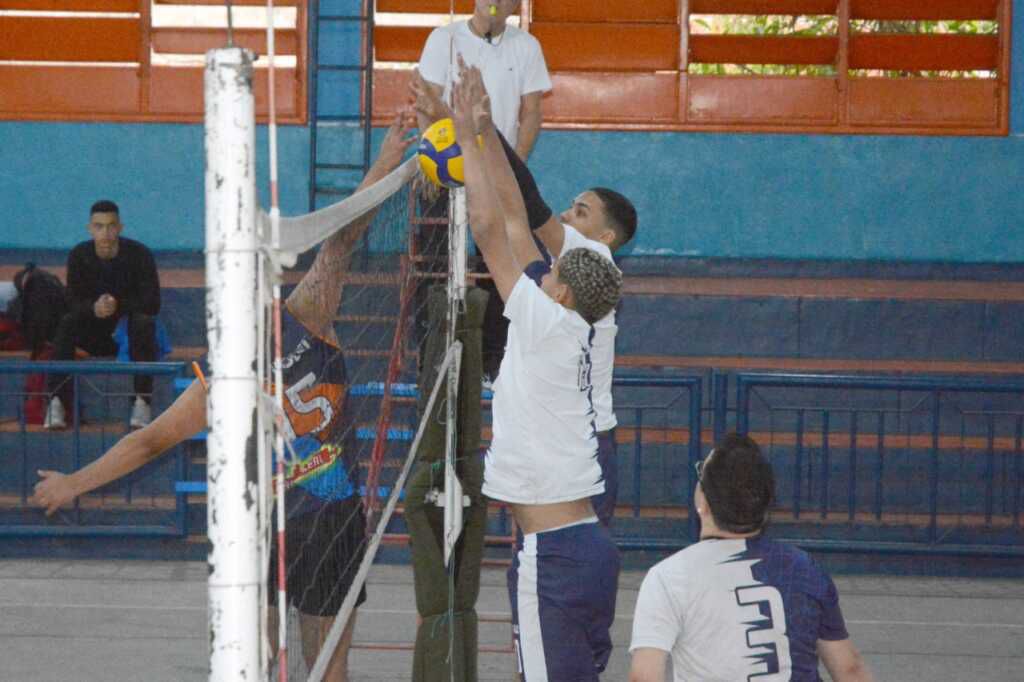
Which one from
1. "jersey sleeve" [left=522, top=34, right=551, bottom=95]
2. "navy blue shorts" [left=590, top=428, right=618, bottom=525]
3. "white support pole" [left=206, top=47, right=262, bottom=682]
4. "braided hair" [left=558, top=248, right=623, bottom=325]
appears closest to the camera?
"white support pole" [left=206, top=47, right=262, bottom=682]

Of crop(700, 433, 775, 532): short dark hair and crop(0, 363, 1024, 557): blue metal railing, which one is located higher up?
crop(700, 433, 775, 532): short dark hair

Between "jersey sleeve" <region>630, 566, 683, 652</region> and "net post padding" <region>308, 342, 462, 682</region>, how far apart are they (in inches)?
31.0

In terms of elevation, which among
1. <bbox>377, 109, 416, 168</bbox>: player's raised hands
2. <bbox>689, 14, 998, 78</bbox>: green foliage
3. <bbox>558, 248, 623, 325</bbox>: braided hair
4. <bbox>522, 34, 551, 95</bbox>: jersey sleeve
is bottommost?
<bbox>558, 248, 623, 325</bbox>: braided hair

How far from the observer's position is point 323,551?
17.6 ft

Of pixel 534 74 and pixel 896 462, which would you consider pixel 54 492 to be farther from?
pixel 896 462

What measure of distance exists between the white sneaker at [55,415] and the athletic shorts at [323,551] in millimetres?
5698

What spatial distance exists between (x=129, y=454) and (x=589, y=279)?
6.18 feet

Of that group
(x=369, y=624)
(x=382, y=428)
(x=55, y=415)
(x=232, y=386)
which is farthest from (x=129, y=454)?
(x=55, y=415)

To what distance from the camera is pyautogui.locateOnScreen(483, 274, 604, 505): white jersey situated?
15.9 ft

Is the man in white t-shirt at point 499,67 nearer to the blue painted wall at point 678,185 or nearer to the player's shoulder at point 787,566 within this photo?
the blue painted wall at point 678,185

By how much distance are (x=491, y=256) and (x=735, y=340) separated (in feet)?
27.0

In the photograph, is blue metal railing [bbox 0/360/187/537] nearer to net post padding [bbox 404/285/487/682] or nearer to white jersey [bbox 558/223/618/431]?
net post padding [bbox 404/285/487/682]

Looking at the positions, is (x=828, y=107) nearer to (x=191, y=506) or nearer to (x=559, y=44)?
(x=559, y=44)

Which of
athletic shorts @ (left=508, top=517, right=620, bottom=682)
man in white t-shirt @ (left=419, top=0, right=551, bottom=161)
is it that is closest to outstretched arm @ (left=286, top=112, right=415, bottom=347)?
athletic shorts @ (left=508, top=517, right=620, bottom=682)
